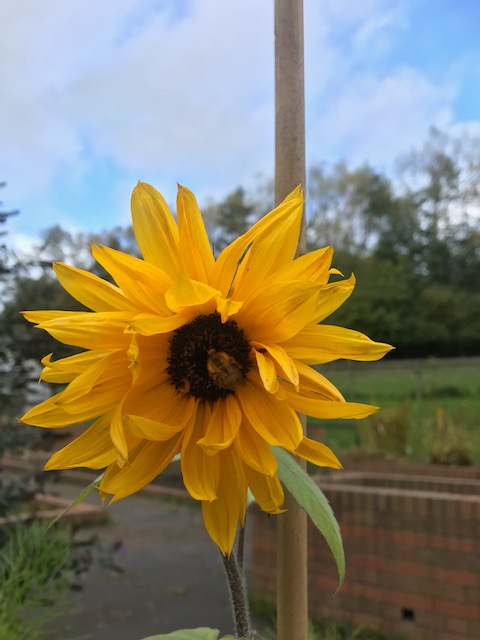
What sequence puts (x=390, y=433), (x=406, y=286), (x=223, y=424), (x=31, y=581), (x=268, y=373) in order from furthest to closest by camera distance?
(x=406, y=286), (x=390, y=433), (x=31, y=581), (x=223, y=424), (x=268, y=373)

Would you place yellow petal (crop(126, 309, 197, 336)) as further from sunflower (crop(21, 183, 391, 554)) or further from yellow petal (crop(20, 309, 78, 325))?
yellow petal (crop(20, 309, 78, 325))

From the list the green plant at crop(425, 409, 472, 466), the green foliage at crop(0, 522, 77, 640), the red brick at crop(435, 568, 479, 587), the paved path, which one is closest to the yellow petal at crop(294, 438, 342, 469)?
the green foliage at crop(0, 522, 77, 640)

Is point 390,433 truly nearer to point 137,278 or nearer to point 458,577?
point 458,577

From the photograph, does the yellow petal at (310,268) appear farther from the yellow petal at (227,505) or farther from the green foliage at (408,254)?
the green foliage at (408,254)

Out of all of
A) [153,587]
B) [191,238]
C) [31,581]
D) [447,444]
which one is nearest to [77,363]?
[191,238]

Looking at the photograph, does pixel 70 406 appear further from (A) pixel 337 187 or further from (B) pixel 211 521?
(A) pixel 337 187

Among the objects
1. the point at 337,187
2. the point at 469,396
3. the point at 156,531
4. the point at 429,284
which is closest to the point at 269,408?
the point at 156,531

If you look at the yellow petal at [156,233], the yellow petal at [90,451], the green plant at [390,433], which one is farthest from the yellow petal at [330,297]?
the green plant at [390,433]
